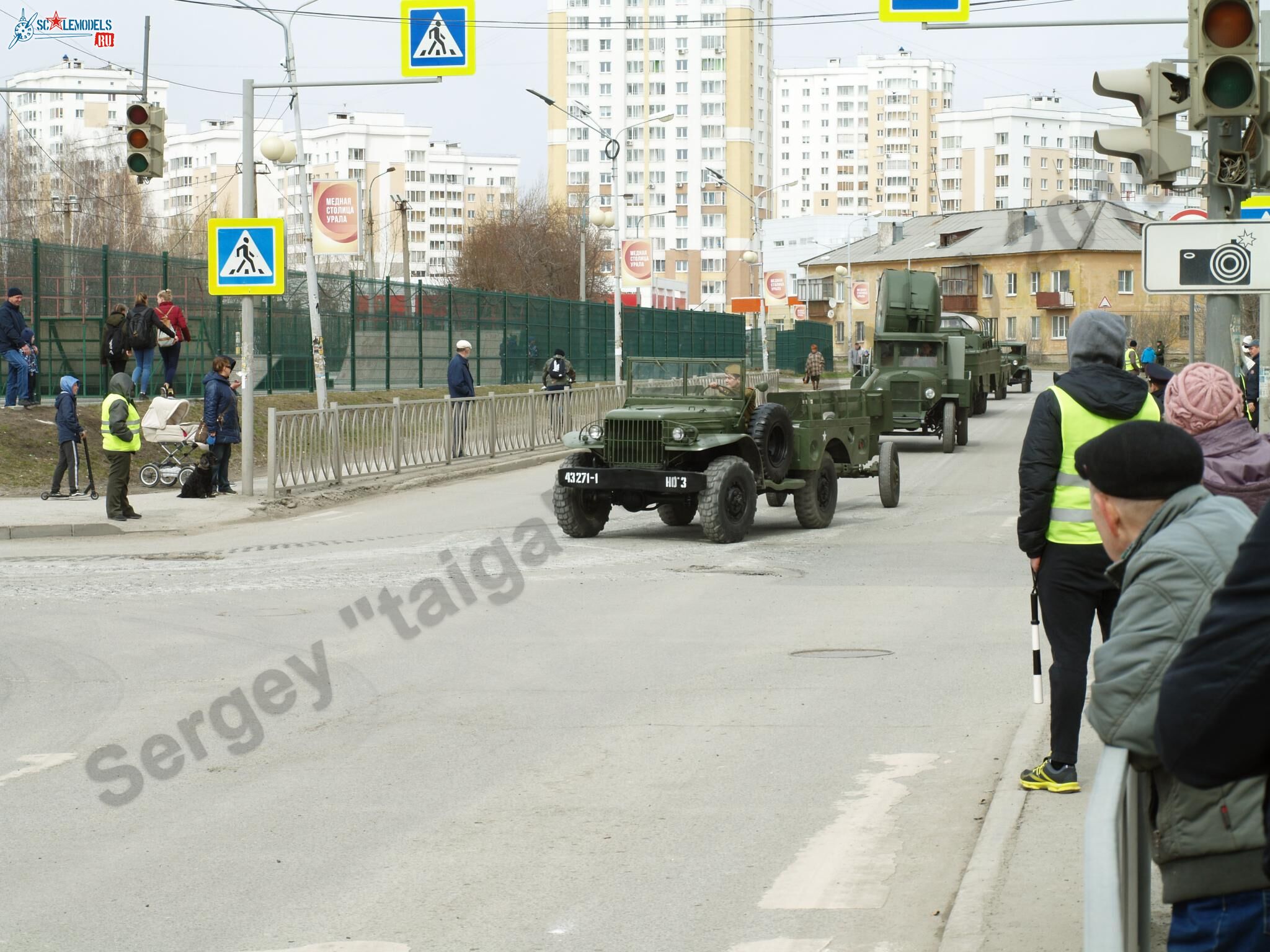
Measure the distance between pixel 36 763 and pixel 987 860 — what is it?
416 cm

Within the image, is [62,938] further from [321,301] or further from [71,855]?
[321,301]

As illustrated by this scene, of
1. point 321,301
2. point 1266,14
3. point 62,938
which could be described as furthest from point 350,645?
point 321,301

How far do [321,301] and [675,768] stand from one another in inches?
1143

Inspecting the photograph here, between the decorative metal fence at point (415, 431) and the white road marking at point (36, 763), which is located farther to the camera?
the decorative metal fence at point (415, 431)

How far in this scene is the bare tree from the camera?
8244cm

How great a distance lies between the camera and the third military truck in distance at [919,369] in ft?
96.4

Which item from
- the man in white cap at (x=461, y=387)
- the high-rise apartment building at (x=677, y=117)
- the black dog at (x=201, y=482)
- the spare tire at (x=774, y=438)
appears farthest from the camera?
the high-rise apartment building at (x=677, y=117)

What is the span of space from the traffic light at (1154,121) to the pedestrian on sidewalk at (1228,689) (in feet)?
19.9

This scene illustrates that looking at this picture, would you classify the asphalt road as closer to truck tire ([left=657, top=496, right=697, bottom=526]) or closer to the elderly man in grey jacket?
the elderly man in grey jacket

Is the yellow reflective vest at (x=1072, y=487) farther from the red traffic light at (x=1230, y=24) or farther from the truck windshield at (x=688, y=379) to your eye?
the truck windshield at (x=688, y=379)

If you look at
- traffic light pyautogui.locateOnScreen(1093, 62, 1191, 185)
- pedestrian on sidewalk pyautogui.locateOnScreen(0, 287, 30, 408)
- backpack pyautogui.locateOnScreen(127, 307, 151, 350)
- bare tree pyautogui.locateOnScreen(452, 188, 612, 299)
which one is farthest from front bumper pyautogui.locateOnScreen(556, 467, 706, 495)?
bare tree pyautogui.locateOnScreen(452, 188, 612, 299)

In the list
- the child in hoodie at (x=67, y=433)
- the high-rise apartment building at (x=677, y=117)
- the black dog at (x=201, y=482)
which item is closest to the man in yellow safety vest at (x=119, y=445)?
the child in hoodie at (x=67, y=433)

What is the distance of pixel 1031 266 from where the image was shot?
339 feet

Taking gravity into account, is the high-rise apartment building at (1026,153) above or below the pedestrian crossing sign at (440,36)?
above
